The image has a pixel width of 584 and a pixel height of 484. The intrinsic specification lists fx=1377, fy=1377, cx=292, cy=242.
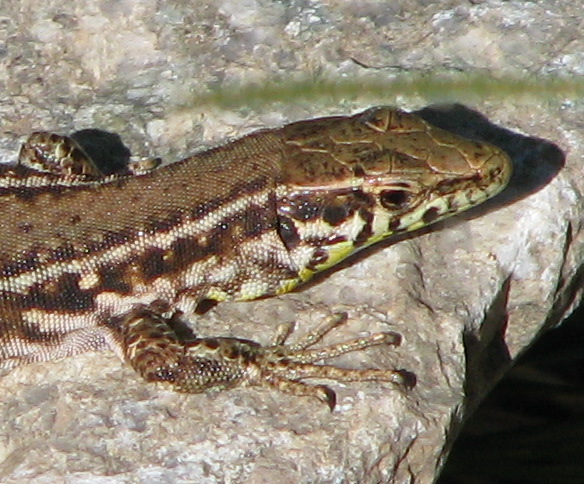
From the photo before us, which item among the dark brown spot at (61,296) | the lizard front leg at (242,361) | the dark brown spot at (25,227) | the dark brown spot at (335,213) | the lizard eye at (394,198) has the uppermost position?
the lizard eye at (394,198)

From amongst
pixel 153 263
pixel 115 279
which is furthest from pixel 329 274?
pixel 115 279

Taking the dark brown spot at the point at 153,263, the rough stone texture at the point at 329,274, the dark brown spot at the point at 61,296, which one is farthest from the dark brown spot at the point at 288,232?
the dark brown spot at the point at 61,296

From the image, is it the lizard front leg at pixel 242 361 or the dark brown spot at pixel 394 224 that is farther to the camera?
the dark brown spot at pixel 394 224

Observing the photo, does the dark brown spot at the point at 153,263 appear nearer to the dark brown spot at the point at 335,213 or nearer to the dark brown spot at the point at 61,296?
the dark brown spot at the point at 61,296

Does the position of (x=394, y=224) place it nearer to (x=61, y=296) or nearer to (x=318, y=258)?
(x=318, y=258)

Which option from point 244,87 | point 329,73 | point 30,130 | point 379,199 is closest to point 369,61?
point 329,73

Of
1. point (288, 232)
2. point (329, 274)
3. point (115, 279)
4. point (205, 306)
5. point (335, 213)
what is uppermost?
point (335, 213)

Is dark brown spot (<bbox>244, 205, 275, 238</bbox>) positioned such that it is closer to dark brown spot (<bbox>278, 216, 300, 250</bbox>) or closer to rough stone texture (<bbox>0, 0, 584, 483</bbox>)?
dark brown spot (<bbox>278, 216, 300, 250</bbox>)

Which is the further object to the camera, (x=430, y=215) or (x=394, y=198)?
(x=430, y=215)
